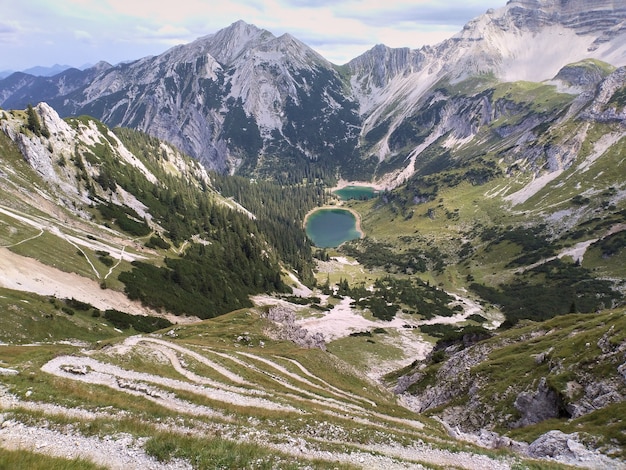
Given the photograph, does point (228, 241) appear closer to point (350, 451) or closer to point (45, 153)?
point (45, 153)

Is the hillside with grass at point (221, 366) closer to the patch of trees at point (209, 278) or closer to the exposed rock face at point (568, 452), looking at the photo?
the exposed rock face at point (568, 452)

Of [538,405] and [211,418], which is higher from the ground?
[211,418]

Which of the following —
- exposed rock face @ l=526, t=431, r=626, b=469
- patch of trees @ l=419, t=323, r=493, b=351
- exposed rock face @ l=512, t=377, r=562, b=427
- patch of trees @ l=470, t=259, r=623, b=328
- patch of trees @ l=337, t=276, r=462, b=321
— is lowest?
patch of trees @ l=337, t=276, r=462, b=321

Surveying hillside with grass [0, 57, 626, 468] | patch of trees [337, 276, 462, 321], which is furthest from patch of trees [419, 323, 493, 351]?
patch of trees [337, 276, 462, 321]

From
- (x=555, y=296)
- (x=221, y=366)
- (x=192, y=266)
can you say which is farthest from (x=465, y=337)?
(x=555, y=296)

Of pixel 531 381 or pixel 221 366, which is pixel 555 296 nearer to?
pixel 531 381

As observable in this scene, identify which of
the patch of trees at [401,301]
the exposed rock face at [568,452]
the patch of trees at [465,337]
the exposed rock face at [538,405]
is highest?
the exposed rock face at [568,452]

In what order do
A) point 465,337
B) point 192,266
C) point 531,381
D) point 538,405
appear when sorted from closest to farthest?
point 538,405 < point 531,381 < point 465,337 < point 192,266

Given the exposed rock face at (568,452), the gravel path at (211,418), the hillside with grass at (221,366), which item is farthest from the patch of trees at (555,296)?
the gravel path at (211,418)

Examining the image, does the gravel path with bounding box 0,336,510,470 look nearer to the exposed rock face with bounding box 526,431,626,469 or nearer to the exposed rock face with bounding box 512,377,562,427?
the exposed rock face with bounding box 526,431,626,469
